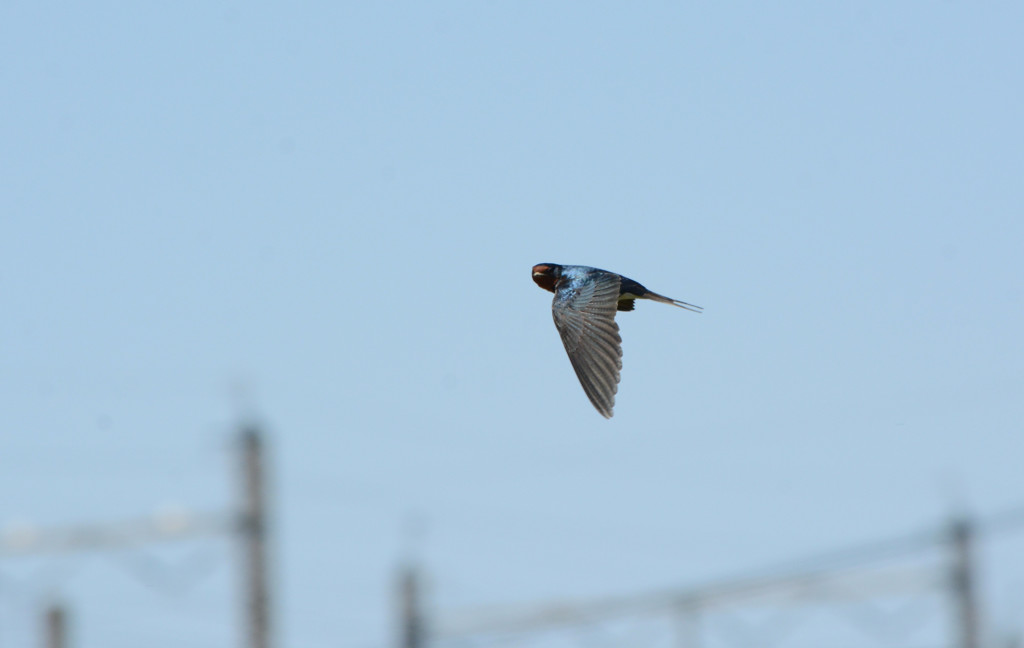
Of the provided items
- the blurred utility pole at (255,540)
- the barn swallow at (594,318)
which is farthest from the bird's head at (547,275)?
the blurred utility pole at (255,540)

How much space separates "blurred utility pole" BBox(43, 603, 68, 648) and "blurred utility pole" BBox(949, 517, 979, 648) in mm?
8349

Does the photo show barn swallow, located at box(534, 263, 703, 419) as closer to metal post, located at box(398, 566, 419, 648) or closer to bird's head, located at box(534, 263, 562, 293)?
bird's head, located at box(534, 263, 562, 293)

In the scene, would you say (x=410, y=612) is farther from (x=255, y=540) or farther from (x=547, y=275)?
(x=547, y=275)

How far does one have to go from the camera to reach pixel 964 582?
15.8 meters

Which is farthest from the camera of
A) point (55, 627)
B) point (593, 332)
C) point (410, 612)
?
point (55, 627)

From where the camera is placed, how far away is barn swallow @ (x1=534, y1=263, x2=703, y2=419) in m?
8.77

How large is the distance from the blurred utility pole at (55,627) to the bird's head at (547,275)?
9779mm

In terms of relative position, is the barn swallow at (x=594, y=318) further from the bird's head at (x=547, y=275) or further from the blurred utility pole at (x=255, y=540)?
the blurred utility pole at (x=255, y=540)

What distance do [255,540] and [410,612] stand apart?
1728 millimetres

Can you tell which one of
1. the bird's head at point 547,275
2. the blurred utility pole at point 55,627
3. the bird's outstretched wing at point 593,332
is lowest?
the blurred utility pole at point 55,627

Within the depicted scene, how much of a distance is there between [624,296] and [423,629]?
21.8 feet

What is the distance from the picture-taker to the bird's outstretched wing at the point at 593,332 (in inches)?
344

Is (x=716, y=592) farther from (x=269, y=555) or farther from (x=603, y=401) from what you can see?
(x=603, y=401)

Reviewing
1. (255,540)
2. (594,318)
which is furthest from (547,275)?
(255,540)
